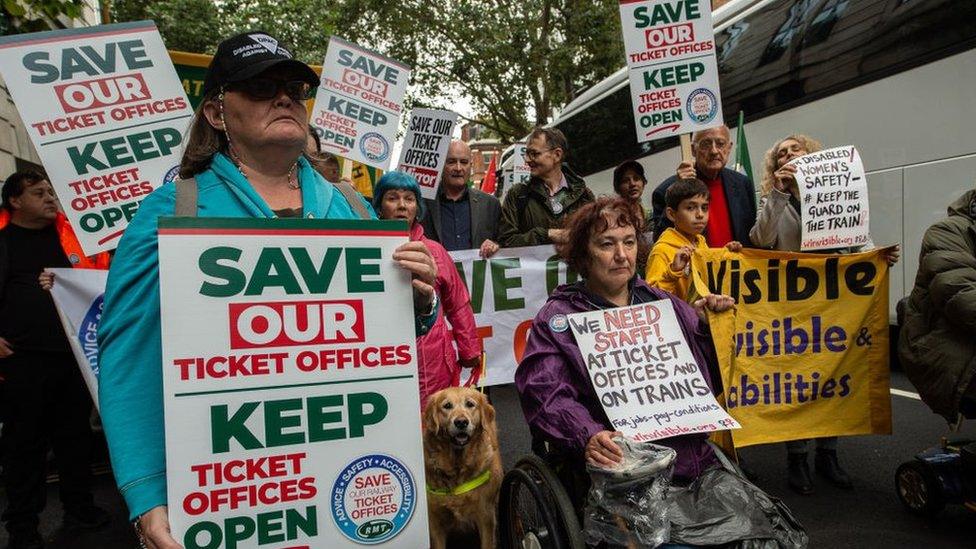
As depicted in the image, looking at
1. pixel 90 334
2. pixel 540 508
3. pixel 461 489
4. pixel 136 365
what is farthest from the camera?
pixel 90 334

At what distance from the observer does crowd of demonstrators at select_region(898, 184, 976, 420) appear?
2.94 m

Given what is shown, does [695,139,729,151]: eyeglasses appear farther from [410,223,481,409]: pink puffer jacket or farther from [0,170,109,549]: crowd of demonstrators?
[0,170,109,549]: crowd of demonstrators

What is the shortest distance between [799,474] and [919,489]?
2.16ft

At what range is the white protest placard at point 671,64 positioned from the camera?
4840mm

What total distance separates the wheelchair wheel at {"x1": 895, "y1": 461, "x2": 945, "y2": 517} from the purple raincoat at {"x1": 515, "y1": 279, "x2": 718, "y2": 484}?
58.6 inches

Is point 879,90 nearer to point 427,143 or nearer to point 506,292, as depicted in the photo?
point 506,292

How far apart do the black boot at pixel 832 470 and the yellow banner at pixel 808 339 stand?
0.49 metres

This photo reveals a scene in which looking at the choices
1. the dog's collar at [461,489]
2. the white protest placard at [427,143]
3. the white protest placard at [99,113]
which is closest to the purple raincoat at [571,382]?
the dog's collar at [461,489]

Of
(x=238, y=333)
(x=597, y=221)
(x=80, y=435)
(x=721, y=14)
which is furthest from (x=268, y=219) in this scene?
(x=721, y=14)

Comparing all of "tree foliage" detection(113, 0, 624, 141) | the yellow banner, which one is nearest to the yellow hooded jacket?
the yellow banner

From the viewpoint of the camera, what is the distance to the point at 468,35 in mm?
19547

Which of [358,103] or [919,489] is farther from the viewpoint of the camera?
[358,103]

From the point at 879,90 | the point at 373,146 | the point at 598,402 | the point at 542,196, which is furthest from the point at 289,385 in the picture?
the point at 879,90

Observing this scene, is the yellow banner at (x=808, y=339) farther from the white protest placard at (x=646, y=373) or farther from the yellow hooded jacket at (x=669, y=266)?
the white protest placard at (x=646, y=373)
